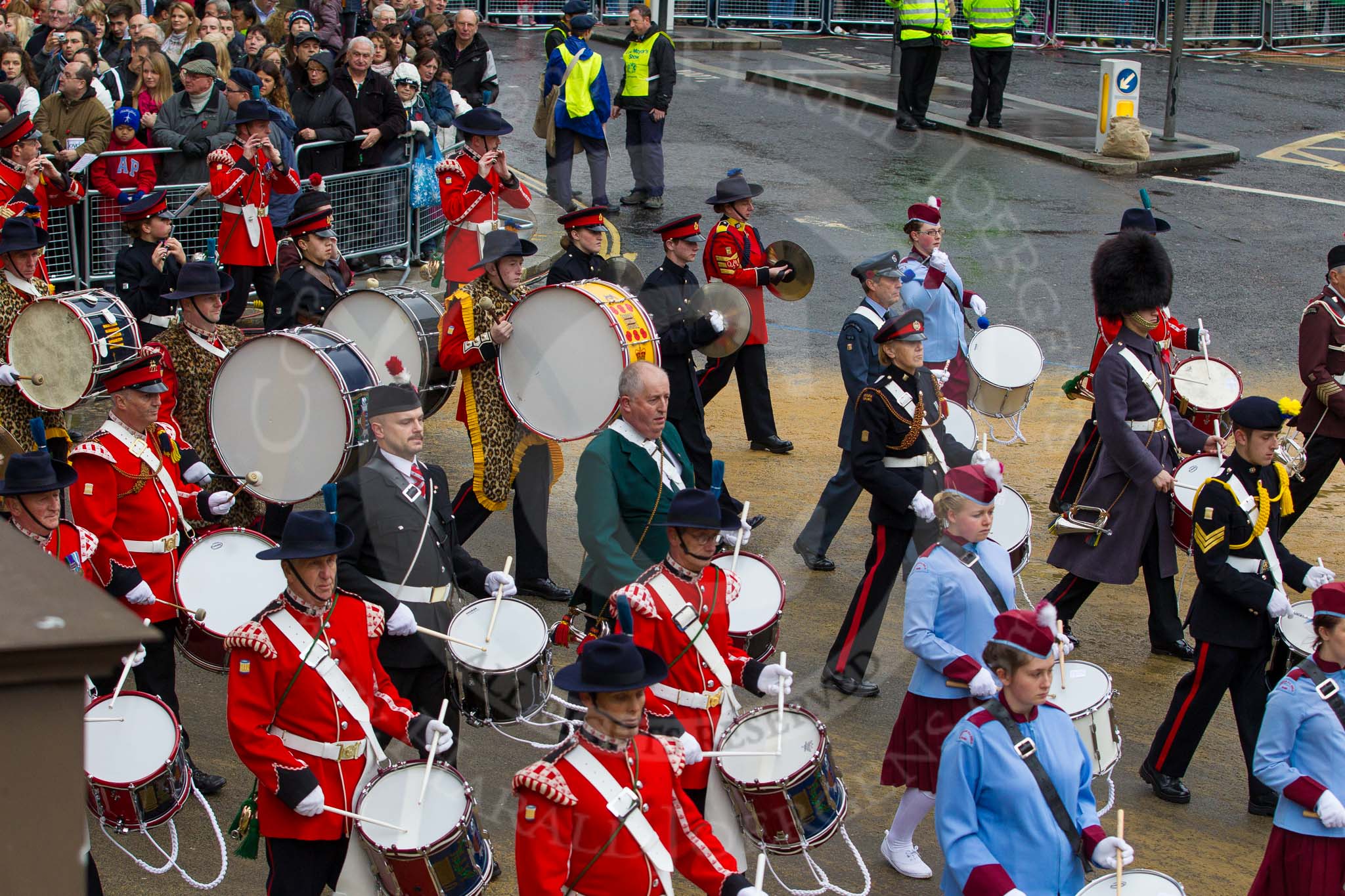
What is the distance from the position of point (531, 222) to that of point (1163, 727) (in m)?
9.45

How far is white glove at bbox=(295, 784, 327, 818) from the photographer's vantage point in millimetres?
4904

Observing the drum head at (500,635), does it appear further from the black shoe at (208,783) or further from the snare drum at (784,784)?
the black shoe at (208,783)

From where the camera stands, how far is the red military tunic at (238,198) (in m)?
10.4

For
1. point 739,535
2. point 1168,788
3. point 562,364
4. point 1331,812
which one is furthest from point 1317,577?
point 562,364

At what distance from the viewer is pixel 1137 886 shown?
4613 mm

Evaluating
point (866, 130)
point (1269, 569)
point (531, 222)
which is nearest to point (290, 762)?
point (1269, 569)

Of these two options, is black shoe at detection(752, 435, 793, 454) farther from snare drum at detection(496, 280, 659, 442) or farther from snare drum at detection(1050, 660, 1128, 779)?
snare drum at detection(1050, 660, 1128, 779)

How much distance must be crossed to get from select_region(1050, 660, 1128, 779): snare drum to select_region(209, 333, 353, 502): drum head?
3.33m

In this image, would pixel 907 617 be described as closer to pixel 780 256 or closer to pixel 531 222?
pixel 780 256

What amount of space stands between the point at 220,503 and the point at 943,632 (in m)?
3.10

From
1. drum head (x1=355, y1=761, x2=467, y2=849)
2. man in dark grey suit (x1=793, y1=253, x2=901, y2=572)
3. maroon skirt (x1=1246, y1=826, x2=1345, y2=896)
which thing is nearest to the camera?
drum head (x1=355, y1=761, x2=467, y2=849)

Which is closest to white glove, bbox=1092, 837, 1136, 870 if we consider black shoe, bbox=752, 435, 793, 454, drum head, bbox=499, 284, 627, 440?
drum head, bbox=499, 284, 627, 440

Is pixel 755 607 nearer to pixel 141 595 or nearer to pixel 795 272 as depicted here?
pixel 141 595

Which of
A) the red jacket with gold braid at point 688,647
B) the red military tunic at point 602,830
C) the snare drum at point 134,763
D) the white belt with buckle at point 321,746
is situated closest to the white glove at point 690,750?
the red military tunic at point 602,830
